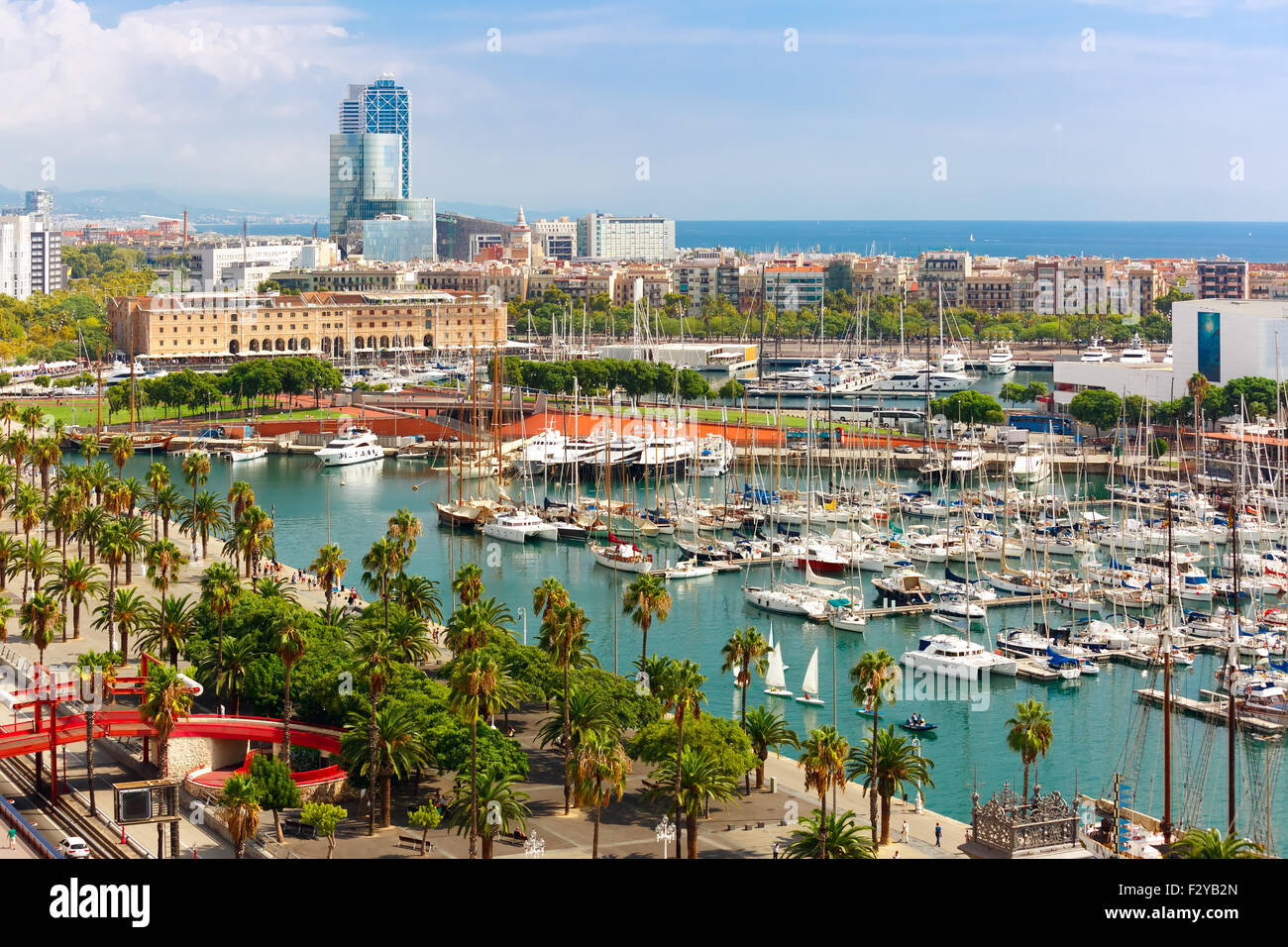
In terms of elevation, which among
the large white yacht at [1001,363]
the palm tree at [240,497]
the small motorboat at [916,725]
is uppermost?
the large white yacht at [1001,363]

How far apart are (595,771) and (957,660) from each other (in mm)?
12178

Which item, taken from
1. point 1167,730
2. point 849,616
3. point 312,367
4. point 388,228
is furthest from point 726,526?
point 388,228

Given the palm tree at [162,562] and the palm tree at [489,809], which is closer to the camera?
the palm tree at [489,809]

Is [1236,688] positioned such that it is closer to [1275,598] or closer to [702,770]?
[1275,598]

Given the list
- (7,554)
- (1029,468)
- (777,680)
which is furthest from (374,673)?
(1029,468)

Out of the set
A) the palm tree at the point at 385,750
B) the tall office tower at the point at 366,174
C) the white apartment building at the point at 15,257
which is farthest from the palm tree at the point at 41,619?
the tall office tower at the point at 366,174

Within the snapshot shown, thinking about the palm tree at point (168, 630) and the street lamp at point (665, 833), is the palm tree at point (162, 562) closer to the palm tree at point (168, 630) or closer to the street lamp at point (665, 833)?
the palm tree at point (168, 630)

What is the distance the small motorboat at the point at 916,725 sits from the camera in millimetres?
24859

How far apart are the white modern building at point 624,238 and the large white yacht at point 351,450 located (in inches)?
4528

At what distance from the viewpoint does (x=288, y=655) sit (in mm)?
20469

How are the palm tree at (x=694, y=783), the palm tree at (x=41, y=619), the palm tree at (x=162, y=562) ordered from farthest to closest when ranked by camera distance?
the palm tree at (x=162, y=562) < the palm tree at (x=41, y=619) < the palm tree at (x=694, y=783)

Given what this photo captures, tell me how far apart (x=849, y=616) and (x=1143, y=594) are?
5863 mm

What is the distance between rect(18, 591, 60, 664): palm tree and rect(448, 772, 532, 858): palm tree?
9.26m

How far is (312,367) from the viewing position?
66.6 meters
